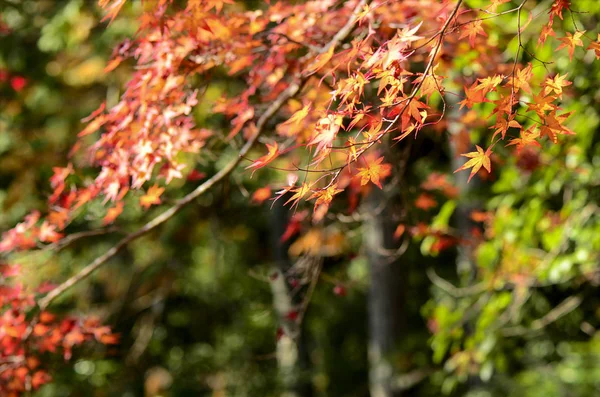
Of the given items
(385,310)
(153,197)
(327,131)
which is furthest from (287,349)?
(327,131)

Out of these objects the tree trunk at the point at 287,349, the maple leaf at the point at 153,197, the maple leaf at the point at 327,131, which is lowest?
the tree trunk at the point at 287,349

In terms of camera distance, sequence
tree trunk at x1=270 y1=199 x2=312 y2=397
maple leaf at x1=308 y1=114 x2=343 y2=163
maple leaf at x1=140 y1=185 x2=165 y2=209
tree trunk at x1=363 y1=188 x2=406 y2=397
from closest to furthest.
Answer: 1. maple leaf at x1=308 y1=114 x2=343 y2=163
2. maple leaf at x1=140 y1=185 x2=165 y2=209
3. tree trunk at x1=363 y1=188 x2=406 y2=397
4. tree trunk at x1=270 y1=199 x2=312 y2=397

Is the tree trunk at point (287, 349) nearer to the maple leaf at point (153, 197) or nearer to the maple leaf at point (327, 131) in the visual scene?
the maple leaf at point (153, 197)

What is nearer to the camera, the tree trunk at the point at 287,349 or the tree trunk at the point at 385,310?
the tree trunk at the point at 385,310

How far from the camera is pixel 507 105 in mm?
1476

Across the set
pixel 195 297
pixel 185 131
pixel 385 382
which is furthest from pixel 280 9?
pixel 195 297

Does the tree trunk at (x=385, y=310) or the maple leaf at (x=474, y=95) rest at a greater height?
the maple leaf at (x=474, y=95)

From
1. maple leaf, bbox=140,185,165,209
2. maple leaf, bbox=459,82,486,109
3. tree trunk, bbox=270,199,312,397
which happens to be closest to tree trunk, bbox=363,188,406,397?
tree trunk, bbox=270,199,312,397

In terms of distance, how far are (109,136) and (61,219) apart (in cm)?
41

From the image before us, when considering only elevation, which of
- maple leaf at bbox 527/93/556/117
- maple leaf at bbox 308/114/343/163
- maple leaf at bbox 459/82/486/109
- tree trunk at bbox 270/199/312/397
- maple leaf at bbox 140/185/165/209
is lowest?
tree trunk at bbox 270/199/312/397

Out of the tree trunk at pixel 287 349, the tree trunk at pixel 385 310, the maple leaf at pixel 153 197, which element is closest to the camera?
the maple leaf at pixel 153 197

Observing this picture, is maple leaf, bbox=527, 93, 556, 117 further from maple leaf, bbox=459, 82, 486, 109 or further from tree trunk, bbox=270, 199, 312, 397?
tree trunk, bbox=270, 199, 312, 397

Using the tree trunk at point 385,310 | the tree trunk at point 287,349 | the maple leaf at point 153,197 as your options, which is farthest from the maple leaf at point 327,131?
the tree trunk at point 287,349

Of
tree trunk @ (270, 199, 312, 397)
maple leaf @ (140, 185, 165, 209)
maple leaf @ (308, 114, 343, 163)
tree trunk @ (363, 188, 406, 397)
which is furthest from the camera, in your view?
tree trunk @ (270, 199, 312, 397)
